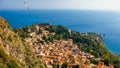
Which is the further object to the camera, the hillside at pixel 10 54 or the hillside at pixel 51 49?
the hillside at pixel 51 49

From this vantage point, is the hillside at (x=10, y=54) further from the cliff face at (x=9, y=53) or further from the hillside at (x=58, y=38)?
the hillside at (x=58, y=38)

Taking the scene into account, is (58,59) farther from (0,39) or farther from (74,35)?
(74,35)

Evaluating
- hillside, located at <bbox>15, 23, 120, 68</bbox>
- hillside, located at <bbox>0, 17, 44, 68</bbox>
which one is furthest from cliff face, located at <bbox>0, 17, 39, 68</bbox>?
hillside, located at <bbox>15, 23, 120, 68</bbox>

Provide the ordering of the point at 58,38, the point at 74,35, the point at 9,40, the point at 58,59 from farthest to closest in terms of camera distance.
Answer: the point at 74,35 < the point at 58,38 < the point at 58,59 < the point at 9,40

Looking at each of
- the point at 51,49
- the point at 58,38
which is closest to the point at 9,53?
the point at 51,49

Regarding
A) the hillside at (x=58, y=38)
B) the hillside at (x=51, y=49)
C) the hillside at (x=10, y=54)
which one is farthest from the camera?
the hillside at (x=58, y=38)

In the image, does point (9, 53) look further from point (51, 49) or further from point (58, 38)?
point (58, 38)

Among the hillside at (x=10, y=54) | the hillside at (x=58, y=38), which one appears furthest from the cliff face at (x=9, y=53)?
the hillside at (x=58, y=38)

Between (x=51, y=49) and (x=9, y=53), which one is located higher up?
(x=9, y=53)

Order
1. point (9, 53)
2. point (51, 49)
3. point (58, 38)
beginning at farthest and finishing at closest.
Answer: point (58, 38)
point (51, 49)
point (9, 53)

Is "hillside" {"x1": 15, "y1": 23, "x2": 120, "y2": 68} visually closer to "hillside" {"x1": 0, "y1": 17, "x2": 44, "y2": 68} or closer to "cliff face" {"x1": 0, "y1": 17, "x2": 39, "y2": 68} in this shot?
"hillside" {"x1": 0, "y1": 17, "x2": 44, "y2": 68}

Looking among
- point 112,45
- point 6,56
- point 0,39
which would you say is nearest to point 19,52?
point 0,39
